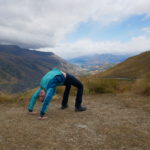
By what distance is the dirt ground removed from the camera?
3672 millimetres

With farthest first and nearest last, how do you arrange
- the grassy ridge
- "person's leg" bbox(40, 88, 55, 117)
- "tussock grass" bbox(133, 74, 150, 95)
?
1. the grassy ridge
2. "tussock grass" bbox(133, 74, 150, 95)
3. "person's leg" bbox(40, 88, 55, 117)

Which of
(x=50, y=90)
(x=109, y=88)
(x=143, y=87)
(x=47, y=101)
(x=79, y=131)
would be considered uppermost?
(x=143, y=87)

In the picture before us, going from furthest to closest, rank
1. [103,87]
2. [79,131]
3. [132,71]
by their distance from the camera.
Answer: [132,71] < [103,87] < [79,131]

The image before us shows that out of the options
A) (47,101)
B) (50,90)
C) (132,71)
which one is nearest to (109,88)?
(50,90)

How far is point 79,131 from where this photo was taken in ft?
14.6

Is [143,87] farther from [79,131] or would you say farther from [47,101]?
[79,131]

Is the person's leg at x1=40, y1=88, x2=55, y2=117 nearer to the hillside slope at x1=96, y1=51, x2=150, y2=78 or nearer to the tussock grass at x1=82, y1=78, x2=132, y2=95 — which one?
the tussock grass at x1=82, y1=78, x2=132, y2=95

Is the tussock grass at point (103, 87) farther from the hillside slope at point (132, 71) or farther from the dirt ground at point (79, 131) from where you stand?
the hillside slope at point (132, 71)

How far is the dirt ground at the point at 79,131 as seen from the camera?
3.67 m

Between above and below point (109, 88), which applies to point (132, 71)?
above

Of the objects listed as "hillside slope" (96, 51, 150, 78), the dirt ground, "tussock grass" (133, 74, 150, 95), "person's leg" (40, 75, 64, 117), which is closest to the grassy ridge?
"tussock grass" (133, 74, 150, 95)

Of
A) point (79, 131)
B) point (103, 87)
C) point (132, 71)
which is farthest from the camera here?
point (132, 71)

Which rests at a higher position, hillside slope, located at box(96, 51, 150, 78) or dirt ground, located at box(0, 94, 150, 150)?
hillside slope, located at box(96, 51, 150, 78)

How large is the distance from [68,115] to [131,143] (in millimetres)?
2681
